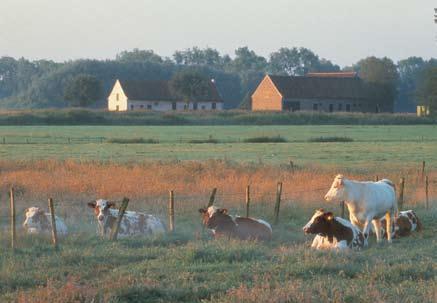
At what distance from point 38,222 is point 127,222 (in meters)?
2.04

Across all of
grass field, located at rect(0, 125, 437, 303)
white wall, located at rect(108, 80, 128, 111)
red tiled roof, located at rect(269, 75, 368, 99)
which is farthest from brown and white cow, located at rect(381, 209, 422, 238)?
white wall, located at rect(108, 80, 128, 111)

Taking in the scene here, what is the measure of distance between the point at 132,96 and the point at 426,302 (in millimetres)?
118904

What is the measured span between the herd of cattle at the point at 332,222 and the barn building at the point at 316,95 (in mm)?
103410

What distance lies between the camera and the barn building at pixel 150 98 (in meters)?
129

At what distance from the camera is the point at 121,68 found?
167625 mm

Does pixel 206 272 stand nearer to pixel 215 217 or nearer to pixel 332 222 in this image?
pixel 332 222

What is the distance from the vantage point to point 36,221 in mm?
20219

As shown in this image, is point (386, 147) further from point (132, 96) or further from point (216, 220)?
point (132, 96)

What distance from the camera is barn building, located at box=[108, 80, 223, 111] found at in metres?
129

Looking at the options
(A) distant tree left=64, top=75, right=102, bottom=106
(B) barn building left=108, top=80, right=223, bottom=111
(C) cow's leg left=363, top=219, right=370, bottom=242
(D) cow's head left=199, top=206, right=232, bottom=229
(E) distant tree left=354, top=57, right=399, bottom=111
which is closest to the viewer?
(C) cow's leg left=363, top=219, right=370, bottom=242

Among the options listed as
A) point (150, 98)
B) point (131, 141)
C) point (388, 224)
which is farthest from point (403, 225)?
point (150, 98)

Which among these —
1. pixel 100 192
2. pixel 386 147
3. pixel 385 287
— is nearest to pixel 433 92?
pixel 386 147

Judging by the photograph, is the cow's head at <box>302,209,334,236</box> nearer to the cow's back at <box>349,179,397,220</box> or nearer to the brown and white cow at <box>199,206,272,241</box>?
the brown and white cow at <box>199,206,272,241</box>

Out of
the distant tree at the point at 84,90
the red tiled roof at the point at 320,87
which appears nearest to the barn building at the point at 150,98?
the distant tree at the point at 84,90
